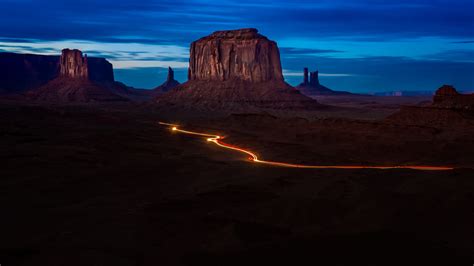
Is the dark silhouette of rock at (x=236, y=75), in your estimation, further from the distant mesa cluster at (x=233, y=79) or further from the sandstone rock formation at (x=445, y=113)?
the sandstone rock formation at (x=445, y=113)

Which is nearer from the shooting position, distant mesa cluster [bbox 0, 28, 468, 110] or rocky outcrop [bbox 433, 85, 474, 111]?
rocky outcrop [bbox 433, 85, 474, 111]

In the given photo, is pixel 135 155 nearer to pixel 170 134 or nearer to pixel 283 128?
pixel 170 134

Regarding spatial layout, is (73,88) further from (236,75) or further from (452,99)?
(452,99)

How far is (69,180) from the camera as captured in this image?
27.6 meters

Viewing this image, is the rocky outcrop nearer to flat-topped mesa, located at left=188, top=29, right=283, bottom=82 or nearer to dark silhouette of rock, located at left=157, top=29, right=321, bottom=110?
dark silhouette of rock, located at left=157, top=29, right=321, bottom=110

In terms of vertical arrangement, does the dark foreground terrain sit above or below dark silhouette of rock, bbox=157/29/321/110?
below

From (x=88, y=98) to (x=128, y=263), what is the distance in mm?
154701

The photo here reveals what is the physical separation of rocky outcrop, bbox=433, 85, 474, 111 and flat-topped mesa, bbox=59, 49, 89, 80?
149070 mm

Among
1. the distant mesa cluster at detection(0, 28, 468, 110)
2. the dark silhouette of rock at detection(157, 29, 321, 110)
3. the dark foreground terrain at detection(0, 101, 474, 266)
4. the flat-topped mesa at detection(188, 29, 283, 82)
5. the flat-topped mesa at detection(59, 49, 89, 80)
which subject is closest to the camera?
the dark foreground terrain at detection(0, 101, 474, 266)

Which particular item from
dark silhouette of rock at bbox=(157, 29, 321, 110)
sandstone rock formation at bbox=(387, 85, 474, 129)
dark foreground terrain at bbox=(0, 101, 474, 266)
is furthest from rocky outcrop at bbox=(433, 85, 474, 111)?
dark silhouette of rock at bbox=(157, 29, 321, 110)

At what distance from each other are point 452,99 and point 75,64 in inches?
6043

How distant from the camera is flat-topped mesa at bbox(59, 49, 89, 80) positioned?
185000 millimetres

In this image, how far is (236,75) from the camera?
472ft

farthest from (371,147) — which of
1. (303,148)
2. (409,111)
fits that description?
(409,111)
